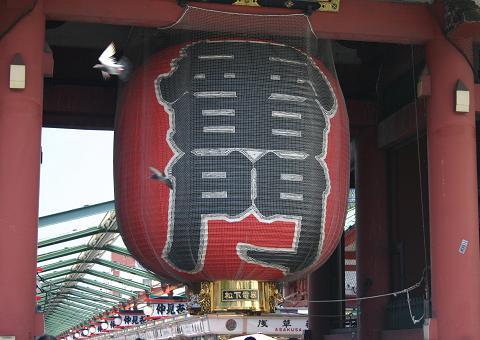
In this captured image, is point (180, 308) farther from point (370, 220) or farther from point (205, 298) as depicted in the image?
point (205, 298)

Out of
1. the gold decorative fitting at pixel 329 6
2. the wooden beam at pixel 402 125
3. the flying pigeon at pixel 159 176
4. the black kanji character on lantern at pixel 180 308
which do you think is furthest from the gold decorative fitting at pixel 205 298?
the black kanji character on lantern at pixel 180 308

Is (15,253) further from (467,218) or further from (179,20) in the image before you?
(467,218)

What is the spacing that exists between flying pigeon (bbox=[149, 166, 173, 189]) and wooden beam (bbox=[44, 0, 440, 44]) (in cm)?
149

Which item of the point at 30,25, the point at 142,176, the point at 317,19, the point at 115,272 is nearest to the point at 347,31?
the point at 317,19

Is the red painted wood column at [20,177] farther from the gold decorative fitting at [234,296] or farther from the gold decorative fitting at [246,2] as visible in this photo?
the gold decorative fitting at [246,2]

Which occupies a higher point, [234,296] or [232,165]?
[232,165]

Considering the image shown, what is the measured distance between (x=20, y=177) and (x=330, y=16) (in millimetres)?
3460

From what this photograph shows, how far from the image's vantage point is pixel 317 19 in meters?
9.42

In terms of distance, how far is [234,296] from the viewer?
29.8ft

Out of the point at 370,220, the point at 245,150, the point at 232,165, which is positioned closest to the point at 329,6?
the point at 245,150

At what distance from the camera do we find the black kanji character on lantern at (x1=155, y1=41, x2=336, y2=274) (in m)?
8.71

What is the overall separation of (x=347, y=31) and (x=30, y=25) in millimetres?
3114

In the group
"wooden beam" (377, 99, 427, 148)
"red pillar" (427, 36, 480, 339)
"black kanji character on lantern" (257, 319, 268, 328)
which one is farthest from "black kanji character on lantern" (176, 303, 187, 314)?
"red pillar" (427, 36, 480, 339)

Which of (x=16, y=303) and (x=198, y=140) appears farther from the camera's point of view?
(x=198, y=140)
